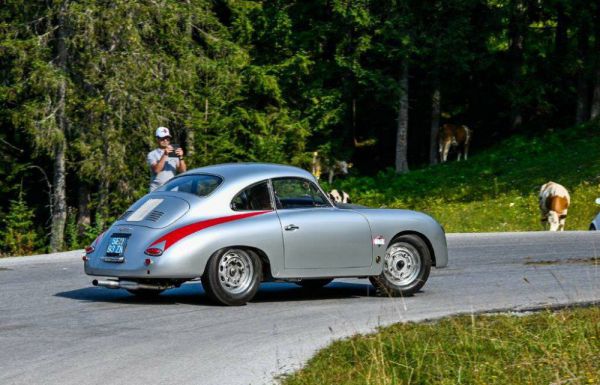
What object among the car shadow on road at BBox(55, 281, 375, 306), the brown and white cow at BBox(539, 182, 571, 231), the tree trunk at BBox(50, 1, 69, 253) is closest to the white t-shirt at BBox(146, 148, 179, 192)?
the car shadow on road at BBox(55, 281, 375, 306)

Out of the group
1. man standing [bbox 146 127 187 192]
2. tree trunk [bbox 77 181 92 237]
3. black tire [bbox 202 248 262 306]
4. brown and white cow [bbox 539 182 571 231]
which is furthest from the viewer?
tree trunk [bbox 77 181 92 237]

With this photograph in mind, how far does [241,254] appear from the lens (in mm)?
13609

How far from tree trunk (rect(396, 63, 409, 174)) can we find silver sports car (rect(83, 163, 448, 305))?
116 ft

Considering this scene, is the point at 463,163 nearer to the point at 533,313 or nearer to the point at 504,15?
the point at 504,15

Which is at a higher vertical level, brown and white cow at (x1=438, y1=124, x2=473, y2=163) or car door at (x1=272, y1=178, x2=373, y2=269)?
brown and white cow at (x1=438, y1=124, x2=473, y2=163)

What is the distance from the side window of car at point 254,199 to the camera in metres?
14.0

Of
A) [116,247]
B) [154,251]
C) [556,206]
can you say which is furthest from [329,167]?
[154,251]

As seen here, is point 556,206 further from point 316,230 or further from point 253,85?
point 253,85

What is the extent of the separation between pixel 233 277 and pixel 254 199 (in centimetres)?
96

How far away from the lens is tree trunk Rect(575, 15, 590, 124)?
1942 inches

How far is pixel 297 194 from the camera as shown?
14453 mm

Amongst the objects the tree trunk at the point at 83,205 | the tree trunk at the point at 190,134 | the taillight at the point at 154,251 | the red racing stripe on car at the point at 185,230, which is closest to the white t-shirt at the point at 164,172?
the red racing stripe on car at the point at 185,230

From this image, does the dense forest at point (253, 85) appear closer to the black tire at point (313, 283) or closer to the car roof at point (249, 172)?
the black tire at point (313, 283)

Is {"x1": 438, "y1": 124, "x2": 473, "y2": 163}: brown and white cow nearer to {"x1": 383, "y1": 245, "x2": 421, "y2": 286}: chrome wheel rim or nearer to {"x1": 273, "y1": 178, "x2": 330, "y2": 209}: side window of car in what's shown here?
{"x1": 383, "y1": 245, "x2": 421, "y2": 286}: chrome wheel rim
